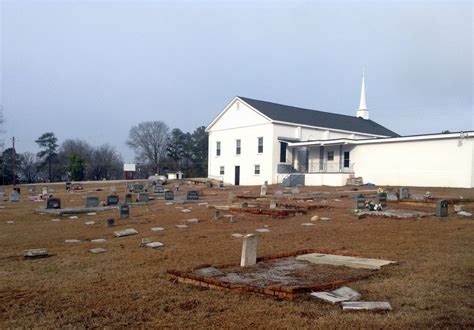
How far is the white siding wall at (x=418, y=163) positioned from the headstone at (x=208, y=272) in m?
27.7

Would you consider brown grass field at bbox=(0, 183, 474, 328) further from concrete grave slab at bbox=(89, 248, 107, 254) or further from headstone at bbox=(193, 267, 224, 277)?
headstone at bbox=(193, 267, 224, 277)

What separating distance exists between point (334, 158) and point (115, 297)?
36087 millimetres

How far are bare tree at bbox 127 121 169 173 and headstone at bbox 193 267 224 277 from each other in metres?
89.6

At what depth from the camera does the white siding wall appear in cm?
3012

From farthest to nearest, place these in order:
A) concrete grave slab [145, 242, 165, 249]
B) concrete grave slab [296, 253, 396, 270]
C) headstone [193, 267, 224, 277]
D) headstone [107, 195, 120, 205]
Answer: headstone [107, 195, 120, 205], concrete grave slab [145, 242, 165, 249], concrete grave slab [296, 253, 396, 270], headstone [193, 267, 224, 277]

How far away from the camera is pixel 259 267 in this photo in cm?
780

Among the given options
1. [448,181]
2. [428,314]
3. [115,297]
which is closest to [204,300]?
[115,297]

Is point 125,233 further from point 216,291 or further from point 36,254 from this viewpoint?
point 216,291

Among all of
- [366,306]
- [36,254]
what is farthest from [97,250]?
[366,306]

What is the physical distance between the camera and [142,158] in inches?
3871

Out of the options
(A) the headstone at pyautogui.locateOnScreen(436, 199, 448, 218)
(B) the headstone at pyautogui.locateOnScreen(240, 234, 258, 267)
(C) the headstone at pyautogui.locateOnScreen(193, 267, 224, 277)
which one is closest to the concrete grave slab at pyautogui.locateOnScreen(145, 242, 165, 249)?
(B) the headstone at pyautogui.locateOnScreen(240, 234, 258, 267)

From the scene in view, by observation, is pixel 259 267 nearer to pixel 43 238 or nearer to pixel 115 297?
pixel 115 297

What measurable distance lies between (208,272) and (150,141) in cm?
9347

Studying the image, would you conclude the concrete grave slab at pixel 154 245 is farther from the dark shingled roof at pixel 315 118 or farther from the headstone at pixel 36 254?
the dark shingled roof at pixel 315 118
